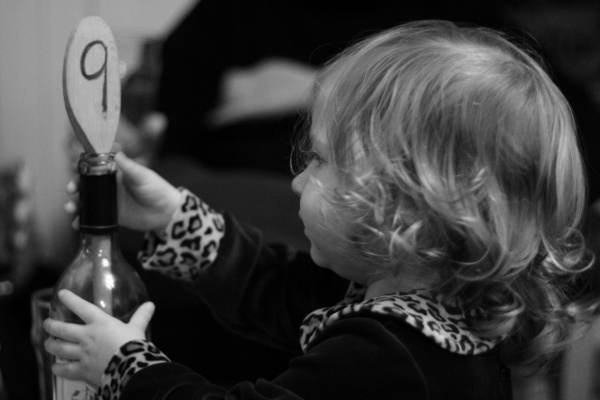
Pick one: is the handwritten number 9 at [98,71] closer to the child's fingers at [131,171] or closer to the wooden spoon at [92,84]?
the wooden spoon at [92,84]

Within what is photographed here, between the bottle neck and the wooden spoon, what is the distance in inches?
0.6

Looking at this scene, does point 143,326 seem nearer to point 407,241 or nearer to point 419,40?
point 407,241

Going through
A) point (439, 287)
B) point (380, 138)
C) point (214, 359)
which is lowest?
point (214, 359)

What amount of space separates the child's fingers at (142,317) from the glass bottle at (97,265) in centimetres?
1

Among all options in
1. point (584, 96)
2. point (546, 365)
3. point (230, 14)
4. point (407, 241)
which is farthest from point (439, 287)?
point (230, 14)

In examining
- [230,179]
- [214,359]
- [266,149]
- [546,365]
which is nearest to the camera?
[546,365]

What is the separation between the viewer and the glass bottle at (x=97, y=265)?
0.59 meters

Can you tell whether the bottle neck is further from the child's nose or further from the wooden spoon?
the child's nose

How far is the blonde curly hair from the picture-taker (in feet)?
2.01

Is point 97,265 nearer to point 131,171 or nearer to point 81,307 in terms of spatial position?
point 81,307

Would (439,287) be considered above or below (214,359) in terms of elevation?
above

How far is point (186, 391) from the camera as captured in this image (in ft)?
1.94

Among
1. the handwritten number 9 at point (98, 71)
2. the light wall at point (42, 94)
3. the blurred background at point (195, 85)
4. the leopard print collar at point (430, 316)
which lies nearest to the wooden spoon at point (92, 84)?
the handwritten number 9 at point (98, 71)

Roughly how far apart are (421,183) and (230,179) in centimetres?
65
